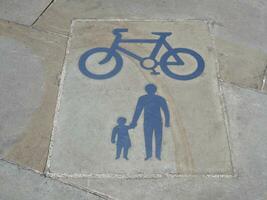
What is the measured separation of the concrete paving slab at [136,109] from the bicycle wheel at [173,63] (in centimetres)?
1

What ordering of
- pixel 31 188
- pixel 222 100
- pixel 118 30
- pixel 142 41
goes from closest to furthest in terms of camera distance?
pixel 31 188 → pixel 222 100 → pixel 142 41 → pixel 118 30

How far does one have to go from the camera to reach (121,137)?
16.3 feet

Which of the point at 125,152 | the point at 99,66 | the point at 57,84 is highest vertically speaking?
the point at 99,66

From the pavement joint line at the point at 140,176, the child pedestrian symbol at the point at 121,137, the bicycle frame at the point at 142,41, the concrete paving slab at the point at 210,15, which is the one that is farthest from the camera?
the concrete paving slab at the point at 210,15

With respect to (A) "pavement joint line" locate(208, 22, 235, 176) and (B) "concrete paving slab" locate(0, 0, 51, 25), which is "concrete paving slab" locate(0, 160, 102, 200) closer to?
(A) "pavement joint line" locate(208, 22, 235, 176)

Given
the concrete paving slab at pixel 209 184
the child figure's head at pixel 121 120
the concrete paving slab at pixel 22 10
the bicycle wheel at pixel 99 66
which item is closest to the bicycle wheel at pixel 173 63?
the bicycle wheel at pixel 99 66

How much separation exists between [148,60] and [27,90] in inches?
71.4

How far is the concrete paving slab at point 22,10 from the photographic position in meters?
6.63

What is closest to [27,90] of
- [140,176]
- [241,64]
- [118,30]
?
[118,30]

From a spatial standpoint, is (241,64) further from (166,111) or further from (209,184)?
(209,184)

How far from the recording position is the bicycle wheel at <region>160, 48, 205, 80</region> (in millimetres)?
5664

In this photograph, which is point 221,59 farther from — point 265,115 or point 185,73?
point 265,115

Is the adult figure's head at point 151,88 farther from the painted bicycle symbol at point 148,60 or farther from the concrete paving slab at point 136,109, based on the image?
the painted bicycle symbol at point 148,60

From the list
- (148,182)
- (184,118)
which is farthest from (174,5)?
(148,182)
